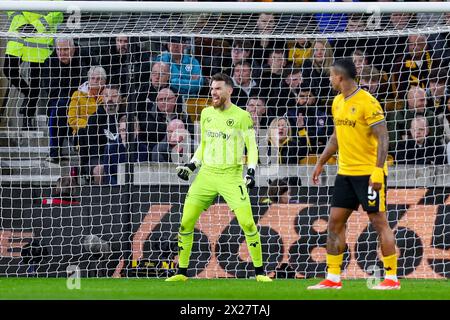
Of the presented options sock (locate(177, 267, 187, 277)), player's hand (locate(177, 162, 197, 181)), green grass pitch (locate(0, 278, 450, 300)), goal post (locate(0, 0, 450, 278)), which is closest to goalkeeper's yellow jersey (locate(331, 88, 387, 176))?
green grass pitch (locate(0, 278, 450, 300))

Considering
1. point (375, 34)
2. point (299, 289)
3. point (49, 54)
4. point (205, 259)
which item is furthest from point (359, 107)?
point (49, 54)

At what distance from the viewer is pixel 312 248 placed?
46.4ft

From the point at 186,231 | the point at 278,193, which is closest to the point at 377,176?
the point at 186,231

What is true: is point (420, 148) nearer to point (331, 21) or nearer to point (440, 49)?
point (440, 49)

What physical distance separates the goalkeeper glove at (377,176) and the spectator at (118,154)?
4.32 m

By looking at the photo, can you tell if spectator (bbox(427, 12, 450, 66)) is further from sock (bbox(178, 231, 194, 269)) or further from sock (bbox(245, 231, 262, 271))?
sock (bbox(178, 231, 194, 269))

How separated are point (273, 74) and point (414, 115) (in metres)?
1.86

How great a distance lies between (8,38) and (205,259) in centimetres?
371

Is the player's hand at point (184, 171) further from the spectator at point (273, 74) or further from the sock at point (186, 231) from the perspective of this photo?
the spectator at point (273, 74)

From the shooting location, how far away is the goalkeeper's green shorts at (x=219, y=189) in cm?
1260

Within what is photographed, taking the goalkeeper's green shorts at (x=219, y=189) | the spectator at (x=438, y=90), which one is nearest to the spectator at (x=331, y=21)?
the spectator at (x=438, y=90)

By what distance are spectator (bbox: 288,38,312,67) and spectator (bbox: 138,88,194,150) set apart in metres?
1.58

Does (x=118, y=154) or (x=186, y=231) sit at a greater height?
(x=118, y=154)

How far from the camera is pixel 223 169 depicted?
12711mm
